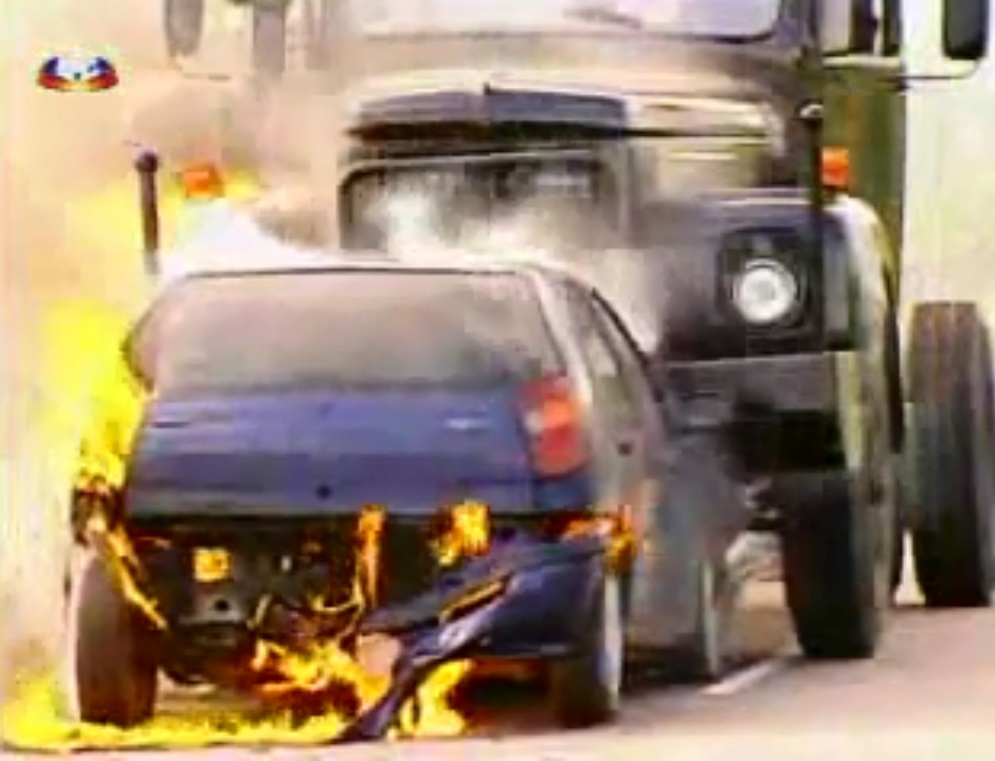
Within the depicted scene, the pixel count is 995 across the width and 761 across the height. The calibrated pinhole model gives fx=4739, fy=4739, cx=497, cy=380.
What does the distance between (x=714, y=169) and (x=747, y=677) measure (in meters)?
1.48

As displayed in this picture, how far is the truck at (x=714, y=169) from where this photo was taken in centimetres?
1262

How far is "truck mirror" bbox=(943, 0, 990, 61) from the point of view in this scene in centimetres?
1336

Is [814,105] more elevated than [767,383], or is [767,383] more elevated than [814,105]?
[814,105]

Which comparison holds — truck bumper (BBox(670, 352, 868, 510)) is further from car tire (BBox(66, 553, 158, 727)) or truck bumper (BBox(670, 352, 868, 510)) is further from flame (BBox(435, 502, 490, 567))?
car tire (BBox(66, 553, 158, 727))

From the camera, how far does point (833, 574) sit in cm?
1385

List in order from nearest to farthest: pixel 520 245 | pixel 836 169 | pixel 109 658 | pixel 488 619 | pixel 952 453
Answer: pixel 488 619 → pixel 109 658 → pixel 520 245 → pixel 836 169 → pixel 952 453

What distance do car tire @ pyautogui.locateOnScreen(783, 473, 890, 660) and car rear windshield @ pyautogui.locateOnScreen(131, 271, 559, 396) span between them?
57.7 inches

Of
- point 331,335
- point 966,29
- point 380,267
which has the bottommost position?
point 331,335

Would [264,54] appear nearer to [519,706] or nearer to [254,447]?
[254,447]

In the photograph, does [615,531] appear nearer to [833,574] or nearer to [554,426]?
[554,426]

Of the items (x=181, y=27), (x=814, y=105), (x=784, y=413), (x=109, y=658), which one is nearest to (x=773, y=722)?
(x=784, y=413)

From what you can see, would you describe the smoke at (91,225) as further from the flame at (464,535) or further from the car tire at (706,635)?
the car tire at (706,635)

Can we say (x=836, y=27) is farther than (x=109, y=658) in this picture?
Yes

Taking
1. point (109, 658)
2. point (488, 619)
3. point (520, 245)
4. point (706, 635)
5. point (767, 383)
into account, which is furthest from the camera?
point (706, 635)
